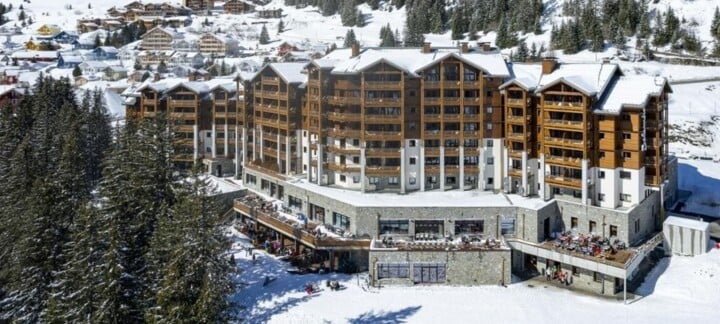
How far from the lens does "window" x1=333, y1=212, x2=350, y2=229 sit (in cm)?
4959

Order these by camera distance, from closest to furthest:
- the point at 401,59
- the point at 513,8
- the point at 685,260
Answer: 1. the point at 685,260
2. the point at 401,59
3. the point at 513,8

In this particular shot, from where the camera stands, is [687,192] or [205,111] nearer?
[687,192]

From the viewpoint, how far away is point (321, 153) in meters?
56.2

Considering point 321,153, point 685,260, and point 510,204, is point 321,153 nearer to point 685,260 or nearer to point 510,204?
point 510,204

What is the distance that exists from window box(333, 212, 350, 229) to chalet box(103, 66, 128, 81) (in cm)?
10768

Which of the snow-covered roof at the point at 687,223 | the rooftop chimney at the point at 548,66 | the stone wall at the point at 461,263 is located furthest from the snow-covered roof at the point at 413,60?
the snow-covered roof at the point at 687,223

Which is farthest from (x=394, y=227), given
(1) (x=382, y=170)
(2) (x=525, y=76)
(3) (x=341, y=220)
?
(2) (x=525, y=76)

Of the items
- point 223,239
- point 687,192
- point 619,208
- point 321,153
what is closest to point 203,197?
point 223,239

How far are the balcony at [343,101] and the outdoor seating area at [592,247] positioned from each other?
64.1 feet

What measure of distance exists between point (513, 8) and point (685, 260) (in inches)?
4763

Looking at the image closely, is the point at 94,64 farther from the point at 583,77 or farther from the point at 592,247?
the point at 592,247

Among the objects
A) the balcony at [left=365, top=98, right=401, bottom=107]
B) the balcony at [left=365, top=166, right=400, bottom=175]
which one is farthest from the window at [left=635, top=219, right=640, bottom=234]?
the balcony at [left=365, top=98, right=401, bottom=107]

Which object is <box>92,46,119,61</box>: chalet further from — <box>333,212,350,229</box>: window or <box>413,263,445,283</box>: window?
<box>413,263,445,283</box>: window

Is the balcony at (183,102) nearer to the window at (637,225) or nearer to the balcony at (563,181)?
the balcony at (563,181)
